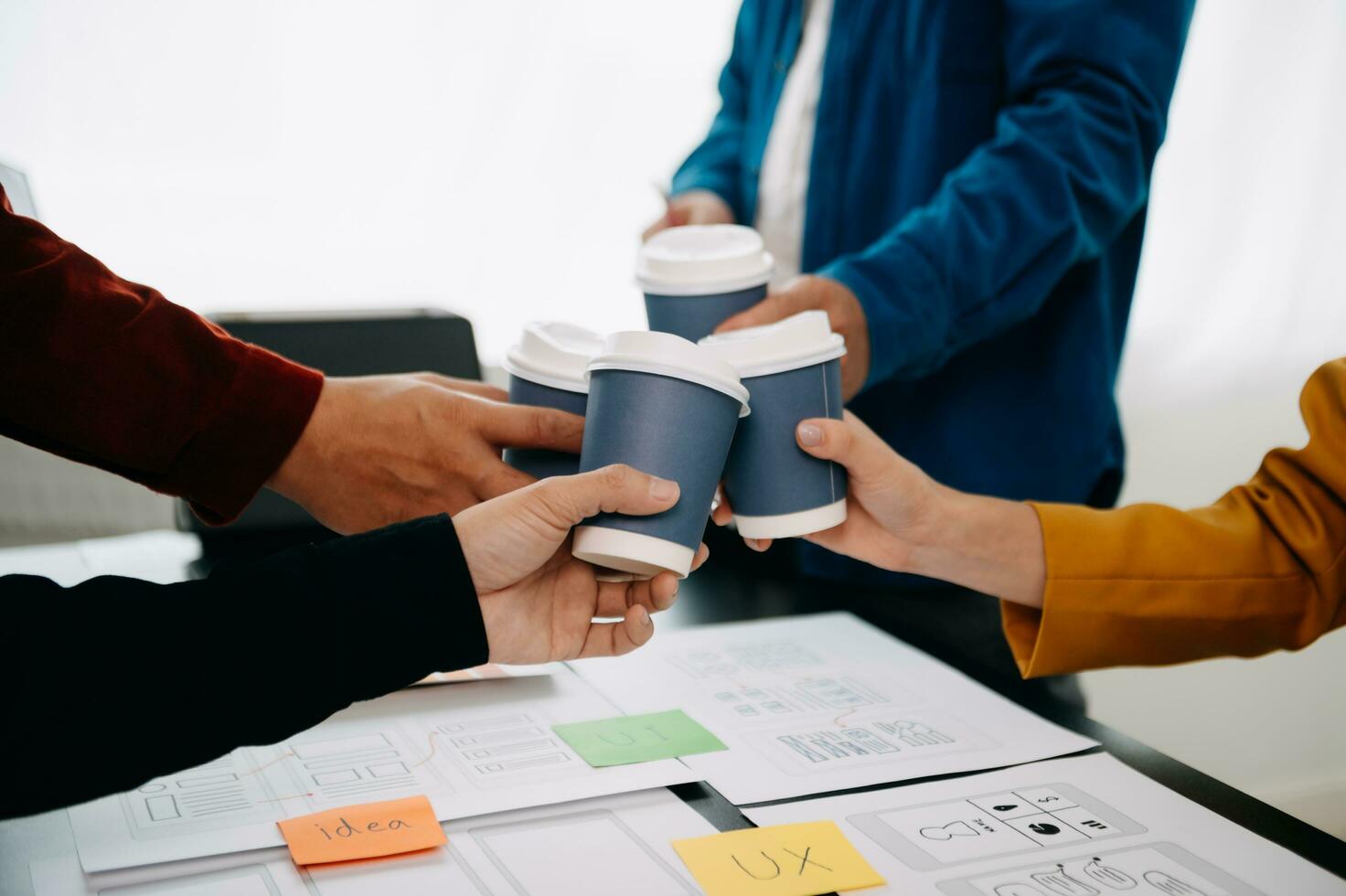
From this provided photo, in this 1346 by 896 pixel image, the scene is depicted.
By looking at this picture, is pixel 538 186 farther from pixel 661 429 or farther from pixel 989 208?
pixel 661 429

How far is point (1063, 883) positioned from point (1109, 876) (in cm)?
4

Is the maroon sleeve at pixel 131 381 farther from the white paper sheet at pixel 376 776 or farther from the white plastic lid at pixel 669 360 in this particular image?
the white plastic lid at pixel 669 360

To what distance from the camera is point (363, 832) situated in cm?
78

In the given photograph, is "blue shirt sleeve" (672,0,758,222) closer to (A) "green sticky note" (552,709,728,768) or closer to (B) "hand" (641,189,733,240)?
(B) "hand" (641,189,733,240)

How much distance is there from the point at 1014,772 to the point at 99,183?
1.82m

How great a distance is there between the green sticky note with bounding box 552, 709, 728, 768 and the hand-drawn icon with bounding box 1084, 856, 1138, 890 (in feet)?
0.97

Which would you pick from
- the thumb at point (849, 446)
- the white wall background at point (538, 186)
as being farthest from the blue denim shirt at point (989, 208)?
the white wall background at point (538, 186)

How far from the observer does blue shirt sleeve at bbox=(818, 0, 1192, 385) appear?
4.10ft

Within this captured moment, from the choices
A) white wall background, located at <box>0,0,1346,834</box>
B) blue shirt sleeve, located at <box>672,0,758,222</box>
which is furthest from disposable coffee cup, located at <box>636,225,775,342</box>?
white wall background, located at <box>0,0,1346,834</box>

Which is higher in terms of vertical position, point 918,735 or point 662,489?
point 662,489

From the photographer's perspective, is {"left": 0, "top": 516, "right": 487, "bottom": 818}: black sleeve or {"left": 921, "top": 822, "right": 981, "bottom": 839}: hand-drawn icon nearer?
{"left": 0, "top": 516, "right": 487, "bottom": 818}: black sleeve

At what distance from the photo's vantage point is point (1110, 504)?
5.11 feet

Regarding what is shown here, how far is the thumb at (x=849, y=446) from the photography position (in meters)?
0.84

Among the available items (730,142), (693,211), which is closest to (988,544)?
(693,211)
